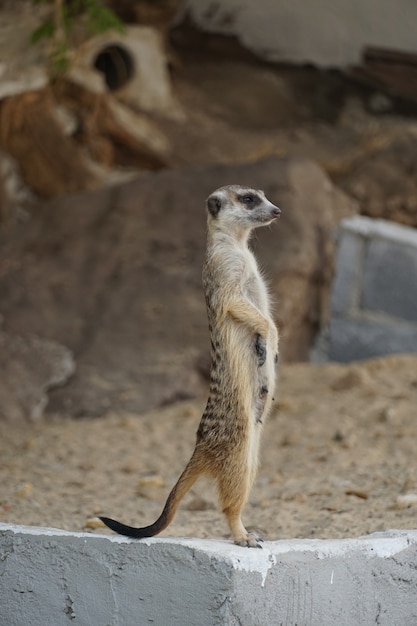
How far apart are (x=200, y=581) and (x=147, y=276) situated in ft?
10.5

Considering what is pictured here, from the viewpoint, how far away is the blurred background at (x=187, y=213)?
454 centimetres

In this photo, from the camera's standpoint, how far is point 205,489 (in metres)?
3.76

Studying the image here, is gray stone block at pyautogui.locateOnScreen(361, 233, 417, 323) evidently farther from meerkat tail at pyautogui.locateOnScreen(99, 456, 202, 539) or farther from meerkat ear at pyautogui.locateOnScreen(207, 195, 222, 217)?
meerkat tail at pyautogui.locateOnScreen(99, 456, 202, 539)

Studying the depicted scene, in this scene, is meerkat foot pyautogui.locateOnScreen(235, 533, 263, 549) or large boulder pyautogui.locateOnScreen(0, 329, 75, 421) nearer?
meerkat foot pyautogui.locateOnScreen(235, 533, 263, 549)

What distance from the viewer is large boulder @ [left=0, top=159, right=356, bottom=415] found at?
16.2 ft

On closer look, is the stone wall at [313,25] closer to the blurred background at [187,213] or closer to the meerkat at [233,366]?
the blurred background at [187,213]

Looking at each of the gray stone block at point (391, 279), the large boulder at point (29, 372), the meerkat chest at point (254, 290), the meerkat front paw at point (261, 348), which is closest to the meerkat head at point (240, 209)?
the meerkat chest at point (254, 290)

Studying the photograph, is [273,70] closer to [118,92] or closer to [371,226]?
[118,92]

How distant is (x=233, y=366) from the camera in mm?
2545

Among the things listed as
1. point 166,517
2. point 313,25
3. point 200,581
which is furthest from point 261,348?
point 313,25

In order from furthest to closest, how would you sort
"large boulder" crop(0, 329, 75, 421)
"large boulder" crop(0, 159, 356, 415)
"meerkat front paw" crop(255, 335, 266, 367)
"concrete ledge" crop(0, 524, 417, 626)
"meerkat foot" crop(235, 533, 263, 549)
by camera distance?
"large boulder" crop(0, 159, 356, 415) → "large boulder" crop(0, 329, 75, 421) → "meerkat front paw" crop(255, 335, 266, 367) → "meerkat foot" crop(235, 533, 263, 549) → "concrete ledge" crop(0, 524, 417, 626)

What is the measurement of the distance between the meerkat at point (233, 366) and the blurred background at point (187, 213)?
2.66ft

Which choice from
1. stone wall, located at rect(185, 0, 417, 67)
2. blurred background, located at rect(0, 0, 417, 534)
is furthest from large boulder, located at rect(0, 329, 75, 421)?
stone wall, located at rect(185, 0, 417, 67)

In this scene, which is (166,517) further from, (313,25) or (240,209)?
(313,25)
